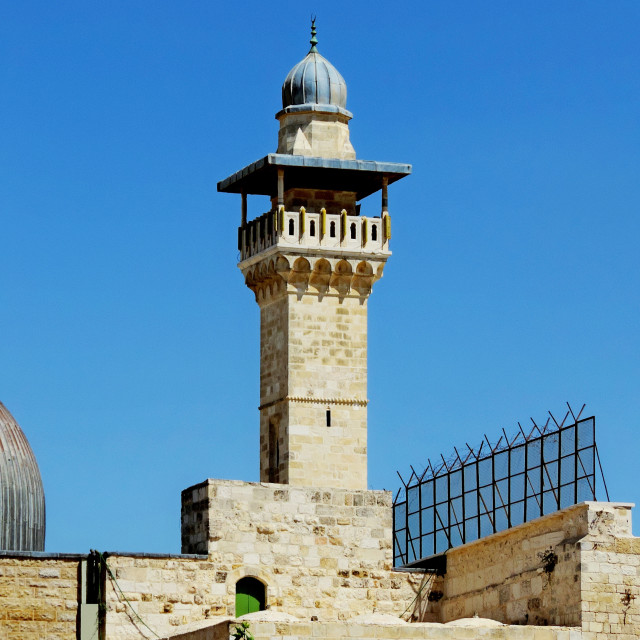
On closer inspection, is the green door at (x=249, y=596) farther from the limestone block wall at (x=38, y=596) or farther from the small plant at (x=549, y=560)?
the small plant at (x=549, y=560)

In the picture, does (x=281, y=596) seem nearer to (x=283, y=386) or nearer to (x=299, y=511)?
(x=299, y=511)

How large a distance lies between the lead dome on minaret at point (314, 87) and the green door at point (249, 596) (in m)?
11.9

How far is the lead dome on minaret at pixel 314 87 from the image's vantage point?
46.9 meters

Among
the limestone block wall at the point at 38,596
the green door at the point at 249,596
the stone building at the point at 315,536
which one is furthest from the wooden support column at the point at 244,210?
the limestone block wall at the point at 38,596

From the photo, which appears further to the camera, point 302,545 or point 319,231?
point 319,231

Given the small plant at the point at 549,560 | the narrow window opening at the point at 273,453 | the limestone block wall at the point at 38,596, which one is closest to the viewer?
the small plant at the point at 549,560

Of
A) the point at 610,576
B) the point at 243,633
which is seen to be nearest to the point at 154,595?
the point at 243,633

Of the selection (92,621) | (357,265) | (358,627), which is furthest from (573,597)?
(357,265)

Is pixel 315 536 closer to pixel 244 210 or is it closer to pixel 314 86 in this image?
pixel 244 210

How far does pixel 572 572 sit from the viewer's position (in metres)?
36.1


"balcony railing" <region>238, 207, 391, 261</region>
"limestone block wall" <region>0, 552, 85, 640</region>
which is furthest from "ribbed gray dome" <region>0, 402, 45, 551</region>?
"balcony railing" <region>238, 207, 391, 261</region>

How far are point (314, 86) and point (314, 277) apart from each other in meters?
4.44

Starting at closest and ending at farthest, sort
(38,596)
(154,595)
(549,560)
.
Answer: (549,560) < (38,596) < (154,595)

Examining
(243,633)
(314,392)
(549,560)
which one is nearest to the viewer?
(243,633)
